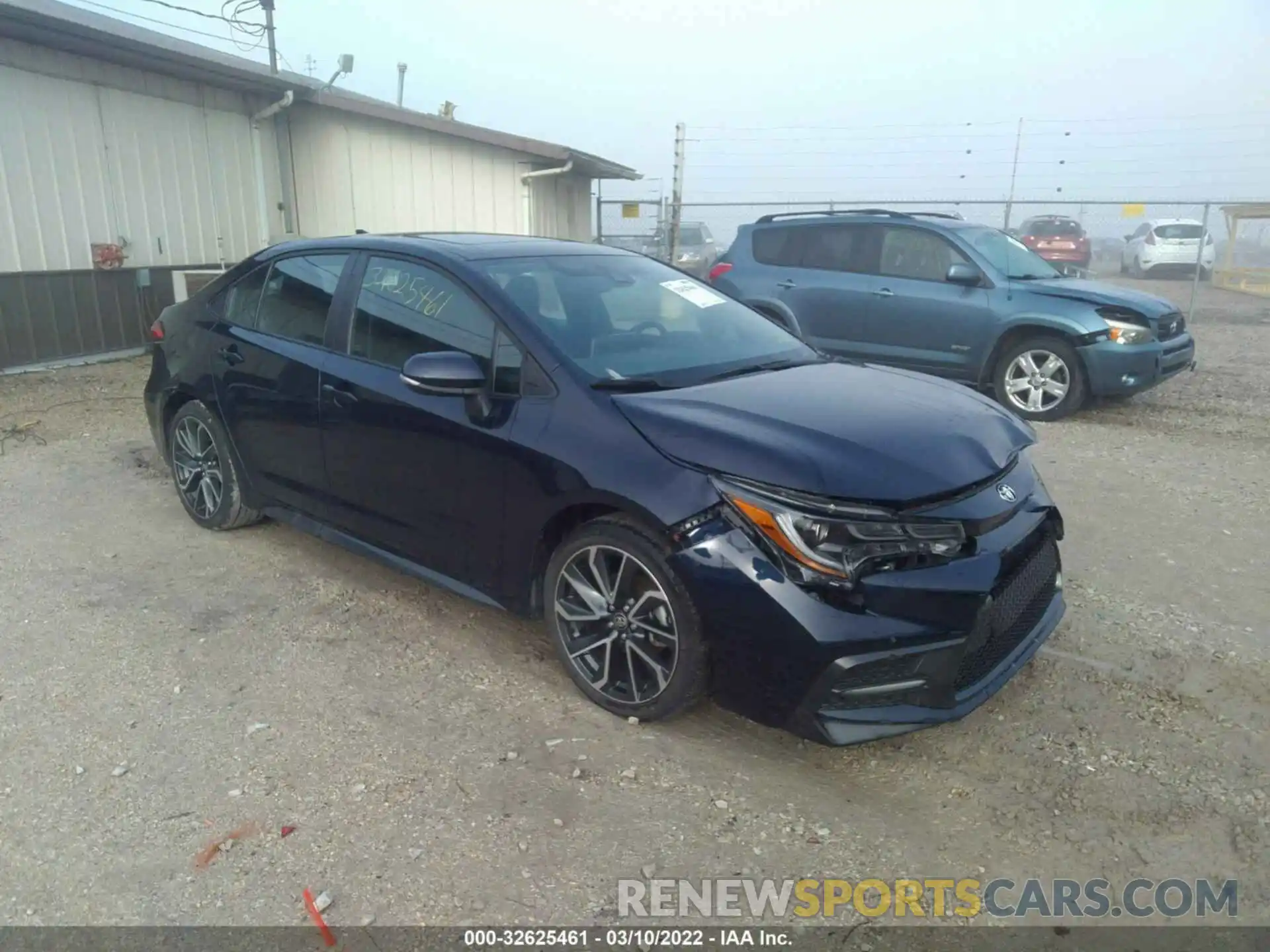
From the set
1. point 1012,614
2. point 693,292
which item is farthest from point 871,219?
point 1012,614

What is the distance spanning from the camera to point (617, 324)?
12.1 ft

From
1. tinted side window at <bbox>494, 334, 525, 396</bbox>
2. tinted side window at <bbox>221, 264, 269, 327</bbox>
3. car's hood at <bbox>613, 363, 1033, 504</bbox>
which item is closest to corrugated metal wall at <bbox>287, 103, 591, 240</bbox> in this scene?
tinted side window at <bbox>221, 264, 269, 327</bbox>

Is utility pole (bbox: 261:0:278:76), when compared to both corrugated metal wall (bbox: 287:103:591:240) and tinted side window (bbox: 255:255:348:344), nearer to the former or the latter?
corrugated metal wall (bbox: 287:103:591:240)

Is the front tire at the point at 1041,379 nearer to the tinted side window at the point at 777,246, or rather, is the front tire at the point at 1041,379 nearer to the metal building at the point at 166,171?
the tinted side window at the point at 777,246

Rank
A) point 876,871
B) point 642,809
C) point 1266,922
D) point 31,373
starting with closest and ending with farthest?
point 1266,922 < point 876,871 < point 642,809 < point 31,373

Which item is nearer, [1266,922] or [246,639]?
[1266,922]

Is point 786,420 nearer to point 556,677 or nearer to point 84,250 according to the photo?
point 556,677

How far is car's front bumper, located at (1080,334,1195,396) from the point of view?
7.62m

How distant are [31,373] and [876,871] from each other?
31.4ft

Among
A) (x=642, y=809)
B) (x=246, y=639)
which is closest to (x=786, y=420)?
(x=642, y=809)

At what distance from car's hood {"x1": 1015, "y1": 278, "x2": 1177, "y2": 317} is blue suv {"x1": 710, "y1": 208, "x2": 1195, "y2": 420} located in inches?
0.6

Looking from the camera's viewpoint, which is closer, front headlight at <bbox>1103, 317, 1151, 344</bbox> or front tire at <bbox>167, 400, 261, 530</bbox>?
front tire at <bbox>167, 400, 261, 530</bbox>

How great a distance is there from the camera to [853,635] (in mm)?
2645

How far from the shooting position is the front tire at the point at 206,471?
474 cm
